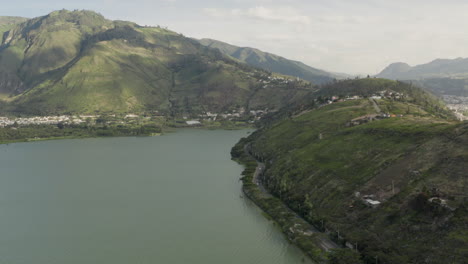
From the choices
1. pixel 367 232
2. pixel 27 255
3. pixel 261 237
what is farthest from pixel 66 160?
pixel 367 232

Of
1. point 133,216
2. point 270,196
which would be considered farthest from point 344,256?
point 133,216

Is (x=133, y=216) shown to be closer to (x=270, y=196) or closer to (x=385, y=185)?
(x=270, y=196)

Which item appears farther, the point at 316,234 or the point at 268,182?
the point at 268,182

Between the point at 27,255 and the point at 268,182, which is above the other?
the point at 268,182

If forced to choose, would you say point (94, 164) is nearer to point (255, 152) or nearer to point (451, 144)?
point (255, 152)

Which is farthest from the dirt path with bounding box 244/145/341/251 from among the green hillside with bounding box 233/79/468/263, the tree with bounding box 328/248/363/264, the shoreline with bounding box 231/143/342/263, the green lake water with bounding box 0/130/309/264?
the green lake water with bounding box 0/130/309/264

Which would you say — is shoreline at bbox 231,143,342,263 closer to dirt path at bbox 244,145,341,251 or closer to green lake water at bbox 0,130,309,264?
dirt path at bbox 244,145,341,251
